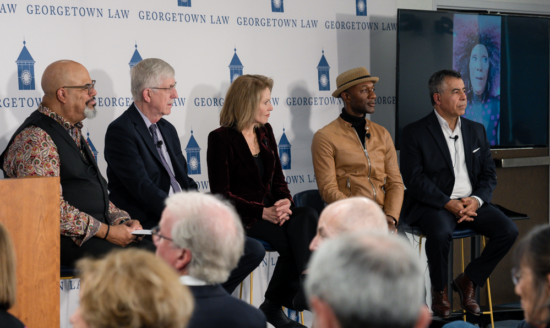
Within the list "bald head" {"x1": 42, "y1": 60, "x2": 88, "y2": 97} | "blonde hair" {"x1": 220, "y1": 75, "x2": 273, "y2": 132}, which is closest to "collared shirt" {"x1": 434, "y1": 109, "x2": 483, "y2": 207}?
"blonde hair" {"x1": 220, "y1": 75, "x2": 273, "y2": 132}

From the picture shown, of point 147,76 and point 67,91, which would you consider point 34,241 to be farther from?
point 147,76

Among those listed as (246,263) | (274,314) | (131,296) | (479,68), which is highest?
(479,68)

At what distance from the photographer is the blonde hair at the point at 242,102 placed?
12.4 feet

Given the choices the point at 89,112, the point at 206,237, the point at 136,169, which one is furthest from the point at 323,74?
the point at 206,237

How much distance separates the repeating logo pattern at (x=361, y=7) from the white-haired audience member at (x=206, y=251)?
11.2ft

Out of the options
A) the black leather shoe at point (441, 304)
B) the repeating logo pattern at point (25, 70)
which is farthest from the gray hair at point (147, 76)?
the black leather shoe at point (441, 304)

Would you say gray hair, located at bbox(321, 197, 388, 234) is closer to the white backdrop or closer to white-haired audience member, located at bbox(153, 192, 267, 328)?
white-haired audience member, located at bbox(153, 192, 267, 328)

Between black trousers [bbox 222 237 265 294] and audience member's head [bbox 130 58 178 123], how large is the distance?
3.34 feet

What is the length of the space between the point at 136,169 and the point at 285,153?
5.07 ft

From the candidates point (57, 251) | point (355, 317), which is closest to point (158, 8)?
point (57, 251)

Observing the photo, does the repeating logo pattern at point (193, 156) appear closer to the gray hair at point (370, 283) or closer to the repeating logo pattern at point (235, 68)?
the repeating logo pattern at point (235, 68)

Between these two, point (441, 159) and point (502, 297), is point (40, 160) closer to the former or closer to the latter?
point (441, 159)

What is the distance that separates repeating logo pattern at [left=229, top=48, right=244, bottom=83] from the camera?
14.1 feet

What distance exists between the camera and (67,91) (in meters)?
3.13
